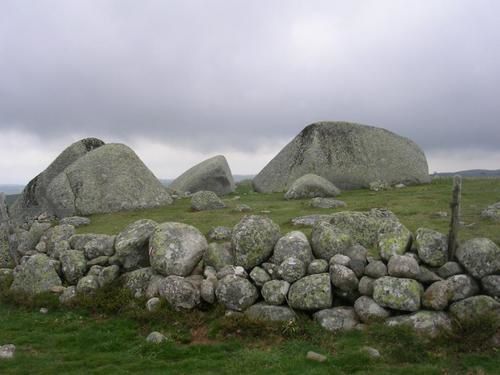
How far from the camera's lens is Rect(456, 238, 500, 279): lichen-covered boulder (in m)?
15.3

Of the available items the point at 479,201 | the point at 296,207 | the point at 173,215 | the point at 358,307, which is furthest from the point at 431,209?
the point at 173,215

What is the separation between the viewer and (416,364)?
42.0 feet

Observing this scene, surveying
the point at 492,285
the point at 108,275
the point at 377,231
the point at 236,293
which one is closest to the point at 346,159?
the point at 377,231

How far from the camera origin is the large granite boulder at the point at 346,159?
133ft

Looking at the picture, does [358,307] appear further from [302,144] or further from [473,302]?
[302,144]

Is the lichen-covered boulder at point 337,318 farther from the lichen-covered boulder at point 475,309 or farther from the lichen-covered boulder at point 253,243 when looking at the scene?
the lichen-covered boulder at point 253,243

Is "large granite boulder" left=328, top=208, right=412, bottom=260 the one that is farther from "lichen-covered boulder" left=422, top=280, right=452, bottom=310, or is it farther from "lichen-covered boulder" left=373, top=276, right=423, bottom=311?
"lichen-covered boulder" left=422, top=280, right=452, bottom=310

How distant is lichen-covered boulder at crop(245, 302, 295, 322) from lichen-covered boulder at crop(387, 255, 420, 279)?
391cm

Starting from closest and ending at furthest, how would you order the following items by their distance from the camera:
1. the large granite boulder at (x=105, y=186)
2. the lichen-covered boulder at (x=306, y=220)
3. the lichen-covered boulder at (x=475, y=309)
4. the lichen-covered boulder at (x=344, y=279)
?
the lichen-covered boulder at (x=475, y=309) < the lichen-covered boulder at (x=344, y=279) < the lichen-covered boulder at (x=306, y=220) < the large granite boulder at (x=105, y=186)

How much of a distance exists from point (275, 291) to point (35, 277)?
1146 centimetres

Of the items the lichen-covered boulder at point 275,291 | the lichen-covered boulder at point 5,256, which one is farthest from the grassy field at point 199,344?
the lichen-covered boulder at point 5,256

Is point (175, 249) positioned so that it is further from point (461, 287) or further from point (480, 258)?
point (480, 258)

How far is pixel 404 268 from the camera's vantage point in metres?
15.4

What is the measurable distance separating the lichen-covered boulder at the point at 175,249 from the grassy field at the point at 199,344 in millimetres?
1694
